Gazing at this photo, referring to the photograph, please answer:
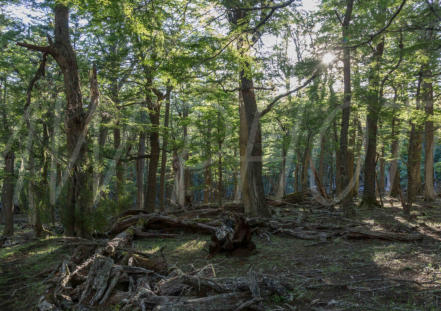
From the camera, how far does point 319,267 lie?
17.5 ft

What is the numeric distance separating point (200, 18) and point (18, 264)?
23.6 ft

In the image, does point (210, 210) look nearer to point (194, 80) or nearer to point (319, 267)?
point (194, 80)

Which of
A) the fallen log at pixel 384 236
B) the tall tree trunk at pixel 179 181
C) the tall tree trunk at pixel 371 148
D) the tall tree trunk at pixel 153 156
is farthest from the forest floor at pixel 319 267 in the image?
the tall tree trunk at pixel 179 181

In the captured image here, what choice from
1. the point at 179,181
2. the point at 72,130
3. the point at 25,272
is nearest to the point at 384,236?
the point at 25,272

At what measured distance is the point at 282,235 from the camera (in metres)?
8.70

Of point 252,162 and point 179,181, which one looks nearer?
point 252,162

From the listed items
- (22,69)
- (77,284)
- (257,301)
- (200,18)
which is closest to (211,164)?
(22,69)

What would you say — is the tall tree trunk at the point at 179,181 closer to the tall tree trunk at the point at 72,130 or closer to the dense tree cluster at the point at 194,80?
the dense tree cluster at the point at 194,80

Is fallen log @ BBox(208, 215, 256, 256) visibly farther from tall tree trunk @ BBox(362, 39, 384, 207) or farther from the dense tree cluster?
tall tree trunk @ BBox(362, 39, 384, 207)

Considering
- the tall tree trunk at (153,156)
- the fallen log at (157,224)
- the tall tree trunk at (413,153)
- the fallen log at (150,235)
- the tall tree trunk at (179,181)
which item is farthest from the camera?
the tall tree trunk at (179,181)

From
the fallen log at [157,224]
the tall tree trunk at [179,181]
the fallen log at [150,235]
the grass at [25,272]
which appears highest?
the tall tree trunk at [179,181]

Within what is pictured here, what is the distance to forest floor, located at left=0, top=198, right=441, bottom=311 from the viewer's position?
148 inches

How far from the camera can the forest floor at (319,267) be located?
3.76 meters

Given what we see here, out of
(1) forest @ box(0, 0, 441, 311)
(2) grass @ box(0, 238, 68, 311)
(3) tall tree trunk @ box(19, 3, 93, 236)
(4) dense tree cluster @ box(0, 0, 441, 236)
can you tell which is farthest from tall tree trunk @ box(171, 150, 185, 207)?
(3) tall tree trunk @ box(19, 3, 93, 236)
